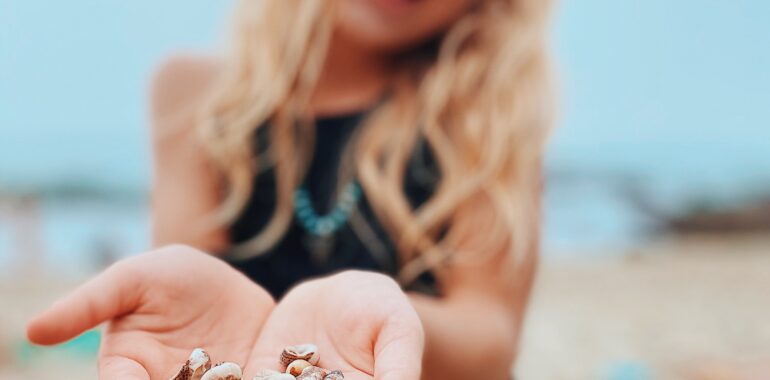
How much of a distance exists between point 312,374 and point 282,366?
0.21 ft

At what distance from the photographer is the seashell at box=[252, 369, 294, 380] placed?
37.7 inches

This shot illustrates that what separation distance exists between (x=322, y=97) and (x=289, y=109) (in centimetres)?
11

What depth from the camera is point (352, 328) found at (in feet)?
3.31

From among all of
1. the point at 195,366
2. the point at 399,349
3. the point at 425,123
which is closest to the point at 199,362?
the point at 195,366

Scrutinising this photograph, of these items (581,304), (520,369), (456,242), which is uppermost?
(456,242)

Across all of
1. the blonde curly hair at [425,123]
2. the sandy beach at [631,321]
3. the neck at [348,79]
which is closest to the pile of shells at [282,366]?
the blonde curly hair at [425,123]

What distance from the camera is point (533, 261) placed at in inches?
66.9

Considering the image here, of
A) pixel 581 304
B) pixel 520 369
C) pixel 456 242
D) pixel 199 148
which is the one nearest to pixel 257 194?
pixel 199 148

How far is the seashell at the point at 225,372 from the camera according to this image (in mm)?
954

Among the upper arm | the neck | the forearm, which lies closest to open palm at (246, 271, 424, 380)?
the forearm

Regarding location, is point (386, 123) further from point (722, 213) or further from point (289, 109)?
point (722, 213)

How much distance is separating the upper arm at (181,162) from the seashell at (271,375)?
34.9 inches

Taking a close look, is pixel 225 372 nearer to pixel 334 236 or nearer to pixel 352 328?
pixel 352 328

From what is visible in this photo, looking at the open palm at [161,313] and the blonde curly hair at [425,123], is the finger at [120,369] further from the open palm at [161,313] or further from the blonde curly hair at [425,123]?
the blonde curly hair at [425,123]
